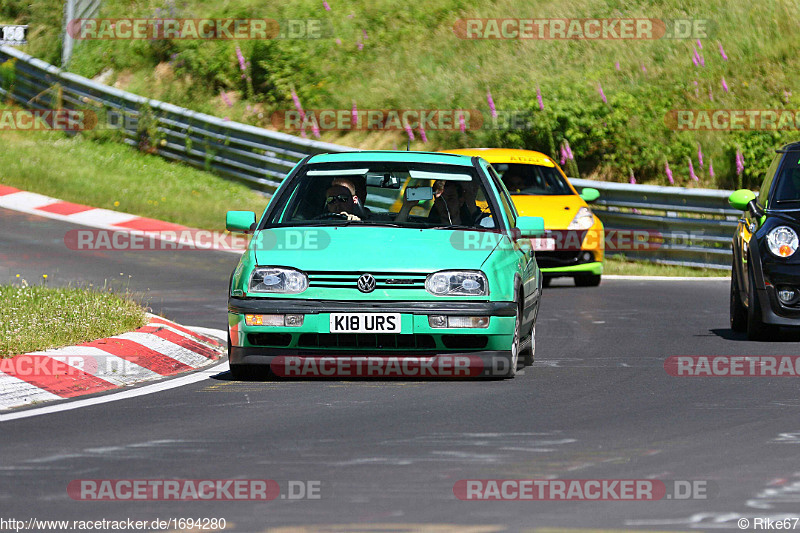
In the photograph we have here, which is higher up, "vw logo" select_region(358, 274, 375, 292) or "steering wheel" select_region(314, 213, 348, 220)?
"steering wheel" select_region(314, 213, 348, 220)

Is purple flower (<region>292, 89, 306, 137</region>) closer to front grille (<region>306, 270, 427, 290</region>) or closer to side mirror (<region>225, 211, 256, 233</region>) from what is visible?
side mirror (<region>225, 211, 256, 233</region>)

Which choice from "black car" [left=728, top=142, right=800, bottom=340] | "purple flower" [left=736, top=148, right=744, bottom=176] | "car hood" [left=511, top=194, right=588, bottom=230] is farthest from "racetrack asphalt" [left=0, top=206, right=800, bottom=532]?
"purple flower" [left=736, top=148, right=744, bottom=176]

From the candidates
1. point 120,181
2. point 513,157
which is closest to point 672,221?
point 513,157

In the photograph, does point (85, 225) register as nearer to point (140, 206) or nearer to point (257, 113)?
point (140, 206)

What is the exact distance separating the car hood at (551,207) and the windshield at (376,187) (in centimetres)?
674

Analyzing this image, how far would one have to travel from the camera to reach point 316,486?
623 cm

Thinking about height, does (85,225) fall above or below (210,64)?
below

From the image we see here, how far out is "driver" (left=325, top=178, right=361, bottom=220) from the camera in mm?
10555

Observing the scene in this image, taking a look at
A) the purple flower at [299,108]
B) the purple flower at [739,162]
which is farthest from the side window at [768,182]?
the purple flower at [299,108]

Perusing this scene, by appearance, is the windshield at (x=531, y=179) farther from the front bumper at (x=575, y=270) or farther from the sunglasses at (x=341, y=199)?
the sunglasses at (x=341, y=199)

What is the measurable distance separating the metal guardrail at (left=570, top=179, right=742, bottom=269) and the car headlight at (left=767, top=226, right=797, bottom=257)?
24.4 feet

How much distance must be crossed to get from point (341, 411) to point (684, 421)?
6.02 feet

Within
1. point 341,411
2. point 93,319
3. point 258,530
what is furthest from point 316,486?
point 93,319

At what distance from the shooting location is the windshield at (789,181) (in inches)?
493
